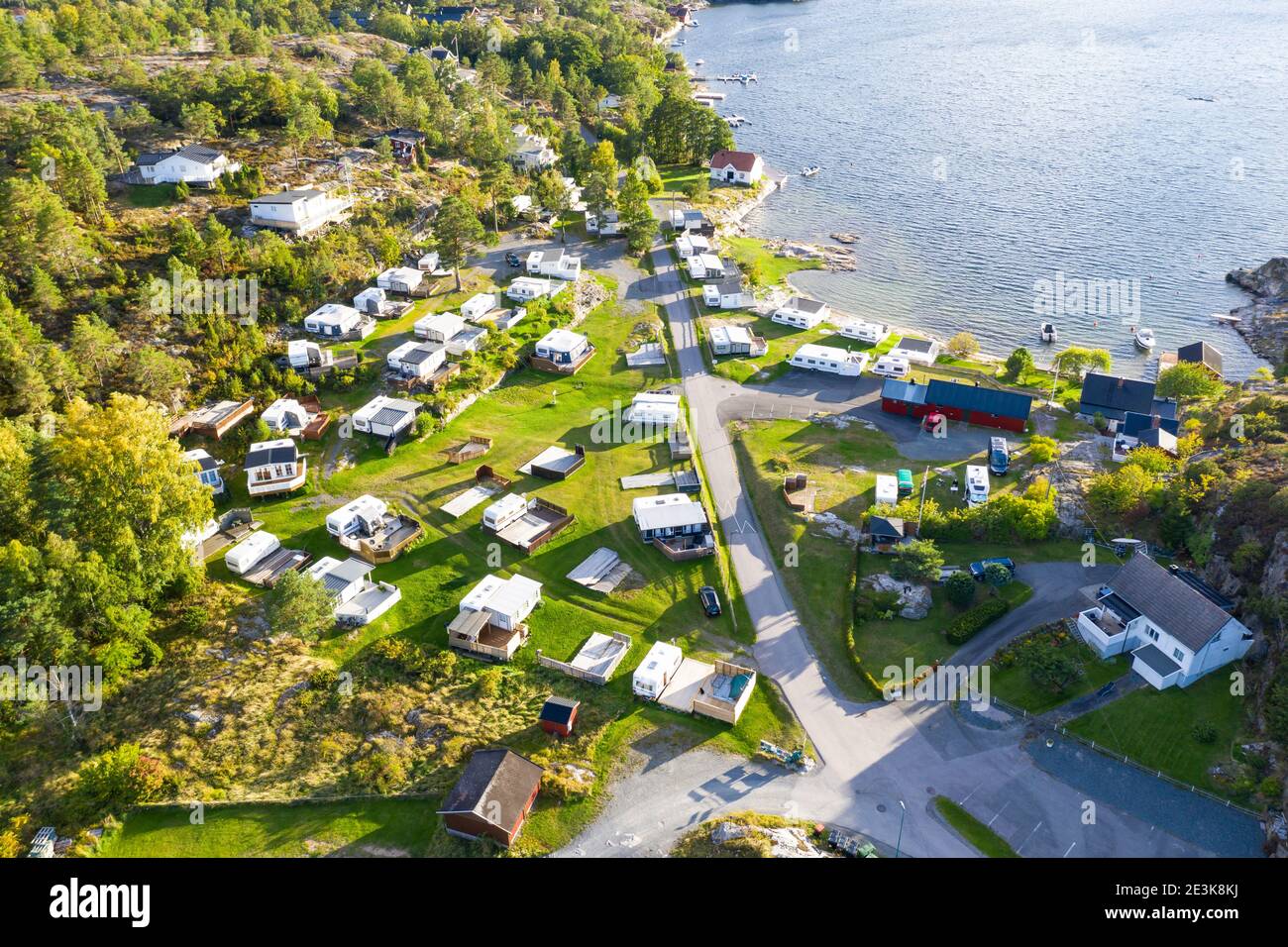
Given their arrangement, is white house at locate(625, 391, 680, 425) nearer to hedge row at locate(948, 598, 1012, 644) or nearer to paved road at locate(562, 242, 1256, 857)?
paved road at locate(562, 242, 1256, 857)

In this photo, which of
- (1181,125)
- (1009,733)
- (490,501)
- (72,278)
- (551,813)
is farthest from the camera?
(1181,125)

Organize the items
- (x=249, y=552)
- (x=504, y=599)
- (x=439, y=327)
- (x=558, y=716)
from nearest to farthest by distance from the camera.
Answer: (x=558, y=716)
(x=504, y=599)
(x=249, y=552)
(x=439, y=327)

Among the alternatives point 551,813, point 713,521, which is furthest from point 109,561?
point 713,521

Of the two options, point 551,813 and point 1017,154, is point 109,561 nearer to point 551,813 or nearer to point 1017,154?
point 551,813

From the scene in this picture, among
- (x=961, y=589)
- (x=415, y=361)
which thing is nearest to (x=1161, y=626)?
(x=961, y=589)

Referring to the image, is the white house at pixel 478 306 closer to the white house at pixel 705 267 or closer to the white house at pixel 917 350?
the white house at pixel 705 267

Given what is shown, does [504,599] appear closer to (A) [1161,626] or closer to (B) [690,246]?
(A) [1161,626]
